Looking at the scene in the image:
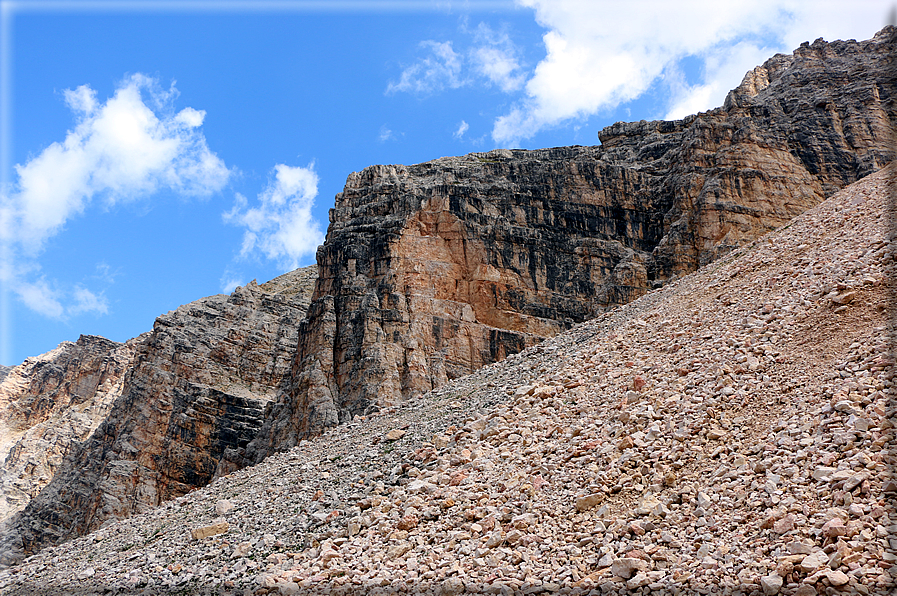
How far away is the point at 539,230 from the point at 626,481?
4014 cm

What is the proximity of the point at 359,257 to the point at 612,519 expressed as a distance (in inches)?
1547

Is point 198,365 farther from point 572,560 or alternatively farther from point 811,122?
point 572,560

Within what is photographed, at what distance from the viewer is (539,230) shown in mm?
51625

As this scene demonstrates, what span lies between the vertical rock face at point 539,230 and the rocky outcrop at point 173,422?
419 inches

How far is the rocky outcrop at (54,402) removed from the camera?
80.9 m

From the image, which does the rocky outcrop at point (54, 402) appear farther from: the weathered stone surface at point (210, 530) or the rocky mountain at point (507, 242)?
the weathered stone surface at point (210, 530)

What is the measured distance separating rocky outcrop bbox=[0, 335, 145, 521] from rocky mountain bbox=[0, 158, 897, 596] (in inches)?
2636

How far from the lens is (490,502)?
13602 mm

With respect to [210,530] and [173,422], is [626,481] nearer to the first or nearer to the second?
[210,530]

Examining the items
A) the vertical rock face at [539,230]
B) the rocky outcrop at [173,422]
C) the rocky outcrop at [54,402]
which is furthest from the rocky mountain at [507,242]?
the rocky outcrop at [54,402]

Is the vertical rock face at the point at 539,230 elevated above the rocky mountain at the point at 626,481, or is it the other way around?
the vertical rock face at the point at 539,230

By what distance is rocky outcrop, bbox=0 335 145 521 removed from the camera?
3184 inches

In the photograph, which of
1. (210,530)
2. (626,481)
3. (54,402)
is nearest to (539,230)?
(210,530)

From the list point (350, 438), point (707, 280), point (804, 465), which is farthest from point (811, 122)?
point (804, 465)
